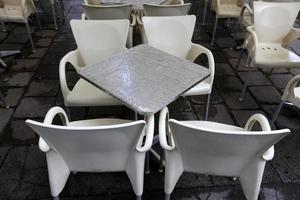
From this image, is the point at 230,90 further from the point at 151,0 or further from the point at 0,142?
the point at 0,142

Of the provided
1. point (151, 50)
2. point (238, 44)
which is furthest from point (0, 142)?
point (238, 44)

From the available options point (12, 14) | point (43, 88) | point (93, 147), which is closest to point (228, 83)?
point (43, 88)

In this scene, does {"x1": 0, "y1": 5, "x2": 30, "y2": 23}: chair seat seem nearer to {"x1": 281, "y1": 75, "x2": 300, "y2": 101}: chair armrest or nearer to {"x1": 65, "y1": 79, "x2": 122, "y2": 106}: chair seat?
{"x1": 65, "y1": 79, "x2": 122, "y2": 106}: chair seat

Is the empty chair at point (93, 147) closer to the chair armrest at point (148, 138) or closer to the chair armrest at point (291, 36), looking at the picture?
the chair armrest at point (148, 138)

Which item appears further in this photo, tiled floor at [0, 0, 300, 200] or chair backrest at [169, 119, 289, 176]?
tiled floor at [0, 0, 300, 200]

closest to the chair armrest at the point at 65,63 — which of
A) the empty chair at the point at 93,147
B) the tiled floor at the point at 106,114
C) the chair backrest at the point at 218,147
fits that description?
the empty chair at the point at 93,147

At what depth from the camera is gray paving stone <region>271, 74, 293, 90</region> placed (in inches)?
107

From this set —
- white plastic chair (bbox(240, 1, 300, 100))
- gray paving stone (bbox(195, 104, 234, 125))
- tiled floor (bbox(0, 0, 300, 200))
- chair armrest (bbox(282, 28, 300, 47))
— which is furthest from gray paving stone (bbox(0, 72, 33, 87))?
chair armrest (bbox(282, 28, 300, 47))

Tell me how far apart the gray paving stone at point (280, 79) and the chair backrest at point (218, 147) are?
183cm

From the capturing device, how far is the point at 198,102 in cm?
247

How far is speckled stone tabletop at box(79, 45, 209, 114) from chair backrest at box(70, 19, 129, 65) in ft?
1.10

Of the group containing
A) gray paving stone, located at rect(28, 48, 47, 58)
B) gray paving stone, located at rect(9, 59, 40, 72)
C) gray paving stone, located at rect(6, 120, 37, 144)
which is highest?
gray paving stone, located at rect(28, 48, 47, 58)

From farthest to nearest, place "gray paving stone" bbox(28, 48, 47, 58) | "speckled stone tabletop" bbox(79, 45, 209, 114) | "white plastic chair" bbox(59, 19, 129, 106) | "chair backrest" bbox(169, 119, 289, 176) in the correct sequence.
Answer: "gray paving stone" bbox(28, 48, 47, 58) < "white plastic chair" bbox(59, 19, 129, 106) < "speckled stone tabletop" bbox(79, 45, 209, 114) < "chair backrest" bbox(169, 119, 289, 176)

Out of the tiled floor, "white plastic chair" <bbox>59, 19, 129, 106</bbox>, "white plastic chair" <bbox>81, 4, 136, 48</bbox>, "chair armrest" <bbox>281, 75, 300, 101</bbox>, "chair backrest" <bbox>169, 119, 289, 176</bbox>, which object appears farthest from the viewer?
"white plastic chair" <bbox>81, 4, 136, 48</bbox>
